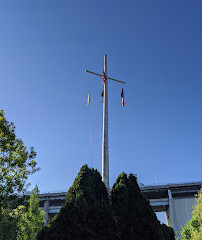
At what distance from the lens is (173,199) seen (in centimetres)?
5969

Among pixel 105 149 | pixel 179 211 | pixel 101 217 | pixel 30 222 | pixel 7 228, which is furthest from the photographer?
pixel 179 211

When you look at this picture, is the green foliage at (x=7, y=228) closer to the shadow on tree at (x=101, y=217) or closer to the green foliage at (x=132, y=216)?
the shadow on tree at (x=101, y=217)

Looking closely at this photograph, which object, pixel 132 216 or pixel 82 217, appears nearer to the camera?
pixel 82 217

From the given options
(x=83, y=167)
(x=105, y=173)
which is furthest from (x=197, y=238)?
(x=83, y=167)

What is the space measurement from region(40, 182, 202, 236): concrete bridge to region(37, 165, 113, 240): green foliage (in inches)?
1955

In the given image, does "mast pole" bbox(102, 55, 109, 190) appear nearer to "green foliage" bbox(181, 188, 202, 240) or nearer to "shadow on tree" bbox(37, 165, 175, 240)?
"shadow on tree" bbox(37, 165, 175, 240)

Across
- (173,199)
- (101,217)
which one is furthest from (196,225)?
(101,217)

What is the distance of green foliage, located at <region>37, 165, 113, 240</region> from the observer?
11461 millimetres

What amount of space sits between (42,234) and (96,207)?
9.65 ft

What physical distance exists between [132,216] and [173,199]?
5229 cm

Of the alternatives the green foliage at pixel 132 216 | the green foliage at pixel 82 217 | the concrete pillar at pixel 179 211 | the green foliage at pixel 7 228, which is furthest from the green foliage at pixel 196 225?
the concrete pillar at pixel 179 211

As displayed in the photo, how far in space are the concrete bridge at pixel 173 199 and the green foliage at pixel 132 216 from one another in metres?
48.4

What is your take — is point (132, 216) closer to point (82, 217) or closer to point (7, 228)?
point (82, 217)

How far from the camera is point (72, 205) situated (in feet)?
40.3
